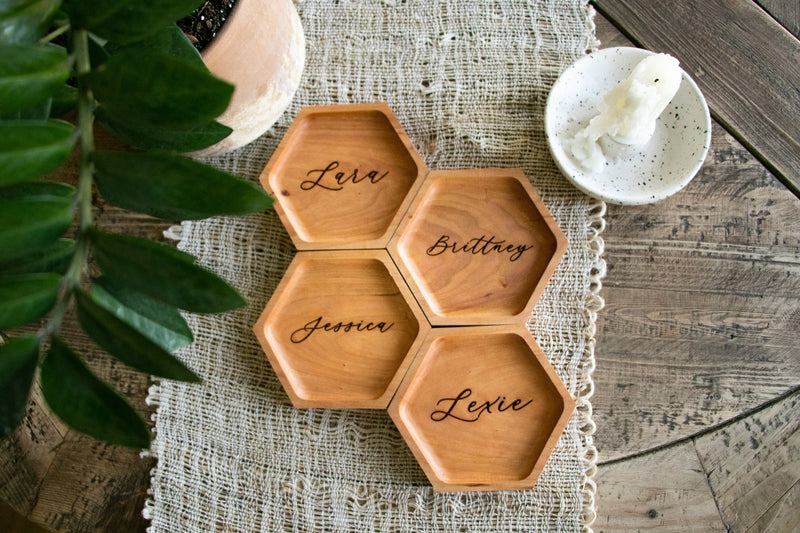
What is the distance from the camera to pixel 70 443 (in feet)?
2.45

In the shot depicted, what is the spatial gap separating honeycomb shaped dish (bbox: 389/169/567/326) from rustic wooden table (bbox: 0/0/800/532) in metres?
0.12

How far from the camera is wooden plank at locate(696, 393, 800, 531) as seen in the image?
2.32 ft

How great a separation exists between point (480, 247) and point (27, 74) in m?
0.50

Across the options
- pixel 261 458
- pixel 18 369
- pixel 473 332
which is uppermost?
pixel 18 369

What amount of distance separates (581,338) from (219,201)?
51 cm

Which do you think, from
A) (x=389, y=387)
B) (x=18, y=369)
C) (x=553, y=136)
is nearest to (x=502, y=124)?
(x=553, y=136)

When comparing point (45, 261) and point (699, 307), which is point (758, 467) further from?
point (45, 261)

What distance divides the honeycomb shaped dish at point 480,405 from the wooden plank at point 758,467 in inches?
8.7

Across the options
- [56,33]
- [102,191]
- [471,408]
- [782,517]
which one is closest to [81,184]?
[102,191]

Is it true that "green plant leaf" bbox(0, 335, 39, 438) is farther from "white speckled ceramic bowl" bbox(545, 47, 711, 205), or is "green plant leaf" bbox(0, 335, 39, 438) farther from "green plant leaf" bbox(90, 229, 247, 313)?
"white speckled ceramic bowl" bbox(545, 47, 711, 205)

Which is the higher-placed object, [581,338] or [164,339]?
[164,339]

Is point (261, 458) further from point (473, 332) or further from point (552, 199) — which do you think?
point (552, 199)

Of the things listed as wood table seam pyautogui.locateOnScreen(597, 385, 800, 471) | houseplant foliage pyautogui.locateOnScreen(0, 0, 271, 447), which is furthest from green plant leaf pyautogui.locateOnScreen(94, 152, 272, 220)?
wood table seam pyautogui.locateOnScreen(597, 385, 800, 471)

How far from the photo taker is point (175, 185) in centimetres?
37
